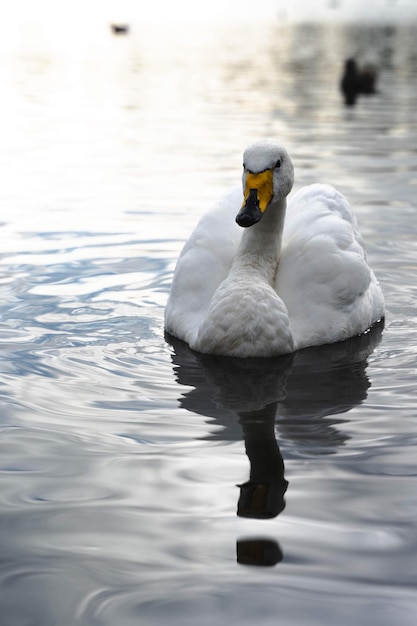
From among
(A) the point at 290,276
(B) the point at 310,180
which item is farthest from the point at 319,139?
(A) the point at 290,276

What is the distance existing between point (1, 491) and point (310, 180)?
10.3 m

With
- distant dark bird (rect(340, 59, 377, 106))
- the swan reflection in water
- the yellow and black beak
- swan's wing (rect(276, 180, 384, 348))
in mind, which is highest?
distant dark bird (rect(340, 59, 377, 106))

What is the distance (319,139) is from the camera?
1998 cm

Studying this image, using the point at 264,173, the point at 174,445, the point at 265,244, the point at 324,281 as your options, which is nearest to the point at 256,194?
the point at 264,173

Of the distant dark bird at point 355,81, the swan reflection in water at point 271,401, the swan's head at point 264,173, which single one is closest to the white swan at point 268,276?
the swan's head at point 264,173

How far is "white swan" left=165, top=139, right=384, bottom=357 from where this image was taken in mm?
7328

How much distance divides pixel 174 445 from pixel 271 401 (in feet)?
3.48

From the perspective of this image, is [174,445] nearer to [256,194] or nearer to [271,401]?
[271,401]

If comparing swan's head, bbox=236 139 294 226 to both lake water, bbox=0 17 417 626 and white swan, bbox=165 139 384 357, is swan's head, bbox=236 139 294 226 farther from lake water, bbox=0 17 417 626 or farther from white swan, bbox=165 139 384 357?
lake water, bbox=0 17 417 626

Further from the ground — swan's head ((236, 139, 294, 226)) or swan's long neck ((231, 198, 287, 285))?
swan's head ((236, 139, 294, 226))

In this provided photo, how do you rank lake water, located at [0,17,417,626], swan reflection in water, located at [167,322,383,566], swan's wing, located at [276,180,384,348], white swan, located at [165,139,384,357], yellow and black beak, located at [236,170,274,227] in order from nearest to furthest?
lake water, located at [0,17,417,626], swan reflection in water, located at [167,322,383,566], yellow and black beak, located at [236,170,274,227], white swan, located at [165,139,384,357], swan's wing, located at [276,180,384,348]

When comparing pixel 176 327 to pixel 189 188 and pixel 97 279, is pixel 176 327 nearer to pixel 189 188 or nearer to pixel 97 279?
pixel 97 279

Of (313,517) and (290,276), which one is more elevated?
(290,276)

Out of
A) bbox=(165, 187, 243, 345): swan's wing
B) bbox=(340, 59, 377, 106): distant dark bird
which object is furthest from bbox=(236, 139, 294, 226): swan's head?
bbox=(340, 59, 377, 106): distant dark bird
